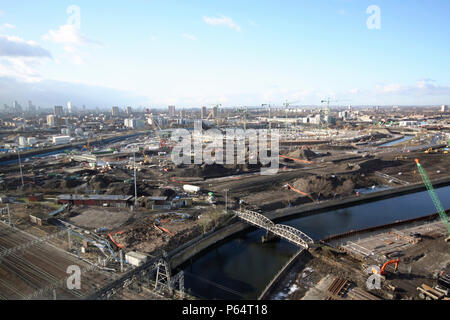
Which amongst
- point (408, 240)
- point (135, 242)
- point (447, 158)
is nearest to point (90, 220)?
point (135, 242)

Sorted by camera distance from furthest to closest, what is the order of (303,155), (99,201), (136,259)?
(303,155) → (99,201) → (136,259)

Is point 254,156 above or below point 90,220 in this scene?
above

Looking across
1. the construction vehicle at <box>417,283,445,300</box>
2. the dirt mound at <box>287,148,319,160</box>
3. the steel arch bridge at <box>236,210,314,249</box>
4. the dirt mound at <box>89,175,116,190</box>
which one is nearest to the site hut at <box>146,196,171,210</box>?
the steel arch bridge at <box>236,210,314,249</box>

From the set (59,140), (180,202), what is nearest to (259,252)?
(180,202)

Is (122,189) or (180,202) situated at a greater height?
(122,189)

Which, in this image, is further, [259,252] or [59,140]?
[59,140]

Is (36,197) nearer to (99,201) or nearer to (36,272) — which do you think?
(99,201)

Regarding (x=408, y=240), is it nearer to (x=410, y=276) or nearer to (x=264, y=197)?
(x=410, y=276)

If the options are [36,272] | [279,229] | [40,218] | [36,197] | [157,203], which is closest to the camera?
[36,272]
